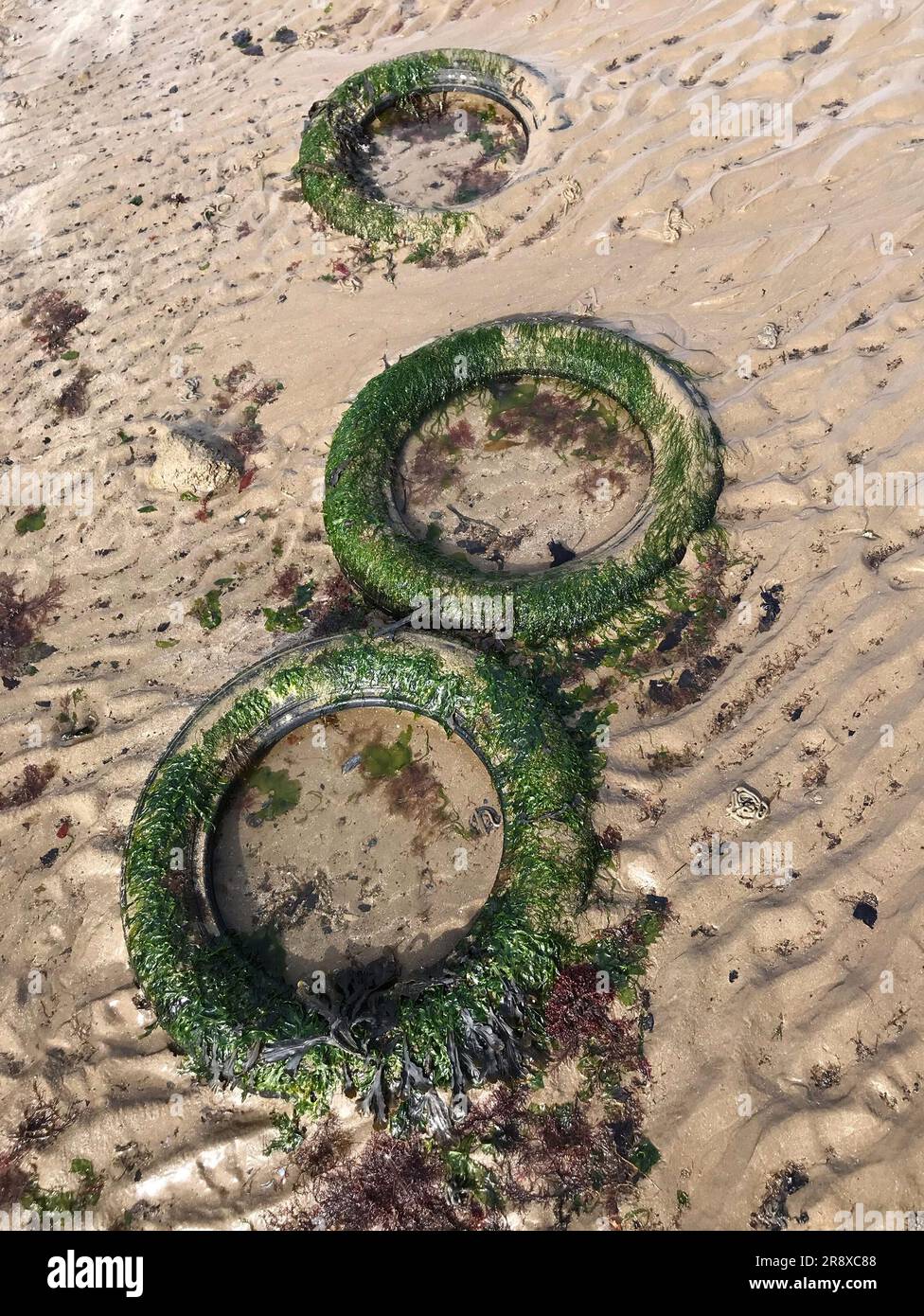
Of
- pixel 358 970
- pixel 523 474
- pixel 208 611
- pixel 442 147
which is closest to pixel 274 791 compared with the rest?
pixel 358 970

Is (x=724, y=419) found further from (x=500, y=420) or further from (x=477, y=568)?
(x=477, y=568)

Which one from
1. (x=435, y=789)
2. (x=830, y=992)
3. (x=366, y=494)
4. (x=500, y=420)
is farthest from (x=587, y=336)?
(x=830, y=992)
